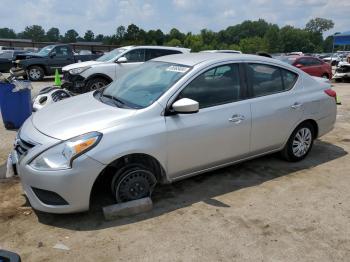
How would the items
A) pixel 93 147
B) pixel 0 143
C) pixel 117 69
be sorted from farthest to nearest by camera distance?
pixel 117 69 → pixel 0 143 → pixel 93 147

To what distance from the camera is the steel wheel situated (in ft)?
13.3

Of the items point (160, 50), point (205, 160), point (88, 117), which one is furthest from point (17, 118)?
point (160, 50)

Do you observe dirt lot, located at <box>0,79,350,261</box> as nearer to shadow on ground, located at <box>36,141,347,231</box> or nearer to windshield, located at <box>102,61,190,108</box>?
shadow on ground, located at <box>36,141,347,231</box>

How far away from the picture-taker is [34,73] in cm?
1733

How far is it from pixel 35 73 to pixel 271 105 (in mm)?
14625

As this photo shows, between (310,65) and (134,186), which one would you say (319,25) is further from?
(134,186)

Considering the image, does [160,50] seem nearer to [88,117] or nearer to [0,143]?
[0,143]

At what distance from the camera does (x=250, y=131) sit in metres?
4.84

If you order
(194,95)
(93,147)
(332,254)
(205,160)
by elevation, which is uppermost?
(194,95)

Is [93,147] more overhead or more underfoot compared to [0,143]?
more overhead

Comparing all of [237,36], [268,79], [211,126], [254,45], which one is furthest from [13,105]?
[237,36]

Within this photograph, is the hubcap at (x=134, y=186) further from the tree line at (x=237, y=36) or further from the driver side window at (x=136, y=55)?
the tree line at (x=237, y=36)

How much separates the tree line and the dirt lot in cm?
7953

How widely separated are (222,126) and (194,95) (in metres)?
0.50
